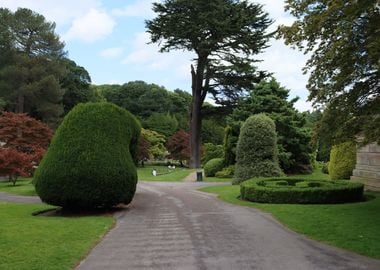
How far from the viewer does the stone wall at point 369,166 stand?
18684 mm

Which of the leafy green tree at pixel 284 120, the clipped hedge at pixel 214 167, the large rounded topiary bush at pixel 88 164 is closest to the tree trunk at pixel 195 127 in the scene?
the clipped hedge at pixel 214 167

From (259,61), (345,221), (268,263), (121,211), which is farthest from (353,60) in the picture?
(259,61)

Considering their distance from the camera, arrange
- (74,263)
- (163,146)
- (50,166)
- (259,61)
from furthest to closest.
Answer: (163,146)
(259,61)
(50,166)
(74,263)

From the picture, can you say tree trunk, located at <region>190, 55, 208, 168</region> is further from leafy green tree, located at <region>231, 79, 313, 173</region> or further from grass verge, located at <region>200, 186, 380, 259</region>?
grass verge, located at <region>200, 186, 380, 259</region>

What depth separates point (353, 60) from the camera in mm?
10203

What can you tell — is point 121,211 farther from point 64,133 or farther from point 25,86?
point 25,86

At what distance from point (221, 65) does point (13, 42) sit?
2730 cm

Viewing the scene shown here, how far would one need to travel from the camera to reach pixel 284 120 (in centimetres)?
3325

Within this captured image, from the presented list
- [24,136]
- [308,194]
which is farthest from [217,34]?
[308,194]

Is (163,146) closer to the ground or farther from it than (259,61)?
closer to the ground

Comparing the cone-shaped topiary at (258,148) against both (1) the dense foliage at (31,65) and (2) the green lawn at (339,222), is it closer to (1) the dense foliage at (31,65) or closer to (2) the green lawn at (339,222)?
(2) the green lawn at (339,222)

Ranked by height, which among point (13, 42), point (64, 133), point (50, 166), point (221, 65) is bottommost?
point (50, 166)

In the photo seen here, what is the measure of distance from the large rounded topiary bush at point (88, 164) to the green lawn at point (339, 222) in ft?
16.4

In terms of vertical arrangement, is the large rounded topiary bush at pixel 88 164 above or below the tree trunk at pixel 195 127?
below
